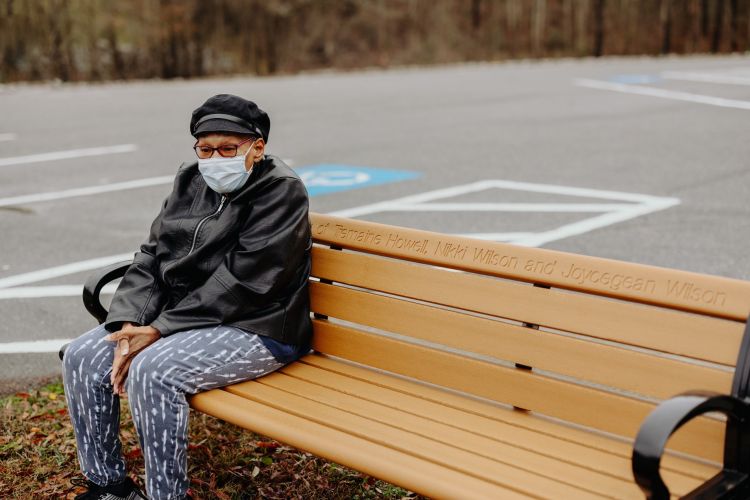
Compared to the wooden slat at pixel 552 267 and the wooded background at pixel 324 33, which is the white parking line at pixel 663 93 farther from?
the wooden slat at pixel 552 267

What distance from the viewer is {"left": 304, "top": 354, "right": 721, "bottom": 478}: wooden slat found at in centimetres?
295

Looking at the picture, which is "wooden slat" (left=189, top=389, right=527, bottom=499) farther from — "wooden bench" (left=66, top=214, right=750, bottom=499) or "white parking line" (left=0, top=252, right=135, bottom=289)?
"white parking line" (left=0, top=252, right=135, bottom=289)

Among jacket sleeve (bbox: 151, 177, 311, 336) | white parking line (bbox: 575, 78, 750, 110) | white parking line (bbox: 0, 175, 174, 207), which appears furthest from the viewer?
white parking line (bbox: 575, 78, 750, 110)

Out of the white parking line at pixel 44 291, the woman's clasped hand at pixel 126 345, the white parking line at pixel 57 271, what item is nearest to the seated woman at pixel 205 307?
the woman's clasped hand at pixel 126 345

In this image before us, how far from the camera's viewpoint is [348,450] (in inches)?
121

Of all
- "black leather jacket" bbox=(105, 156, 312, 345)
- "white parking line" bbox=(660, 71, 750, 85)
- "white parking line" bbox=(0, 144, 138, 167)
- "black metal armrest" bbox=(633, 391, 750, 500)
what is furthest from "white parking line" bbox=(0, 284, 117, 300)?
"white parking line" bbox=(660, 71, 750, 85)

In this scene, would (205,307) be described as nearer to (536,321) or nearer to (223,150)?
(223,150)

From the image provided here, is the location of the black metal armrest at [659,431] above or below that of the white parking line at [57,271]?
above

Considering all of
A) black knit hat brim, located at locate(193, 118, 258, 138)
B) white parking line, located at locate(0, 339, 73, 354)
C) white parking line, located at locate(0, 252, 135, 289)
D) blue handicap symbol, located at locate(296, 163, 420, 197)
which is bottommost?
white parking line, located at locate(0, 339, 73, 354)

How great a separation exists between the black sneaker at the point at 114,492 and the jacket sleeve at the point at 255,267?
1.80 ft

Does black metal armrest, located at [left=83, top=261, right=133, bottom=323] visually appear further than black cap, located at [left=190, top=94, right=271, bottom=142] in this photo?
Yes

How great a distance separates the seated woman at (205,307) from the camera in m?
3.46

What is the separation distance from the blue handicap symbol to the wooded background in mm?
11324

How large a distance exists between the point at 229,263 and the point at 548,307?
1.15 metres
